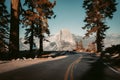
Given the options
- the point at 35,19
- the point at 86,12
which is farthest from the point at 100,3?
the point at 35,19

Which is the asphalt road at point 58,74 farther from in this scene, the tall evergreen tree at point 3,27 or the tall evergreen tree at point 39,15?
the tall evergreen tree at point 39,15

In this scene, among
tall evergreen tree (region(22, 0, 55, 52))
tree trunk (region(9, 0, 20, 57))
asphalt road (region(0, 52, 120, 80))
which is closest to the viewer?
asphalt road (region(0, 52, 120, 80))

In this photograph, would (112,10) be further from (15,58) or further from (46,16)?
(15,58)

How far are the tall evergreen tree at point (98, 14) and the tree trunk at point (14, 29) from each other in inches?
1320

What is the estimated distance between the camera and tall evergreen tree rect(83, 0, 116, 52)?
52438 millimetres

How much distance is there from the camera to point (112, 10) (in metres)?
53.1

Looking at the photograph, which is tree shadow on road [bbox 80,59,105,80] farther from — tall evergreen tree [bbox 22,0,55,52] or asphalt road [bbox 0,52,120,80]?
tall evergreen tree [bbox 22,0,55,52]

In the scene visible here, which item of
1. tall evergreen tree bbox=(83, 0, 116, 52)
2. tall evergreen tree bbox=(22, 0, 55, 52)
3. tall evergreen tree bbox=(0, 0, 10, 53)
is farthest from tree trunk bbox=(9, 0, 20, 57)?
tall evergreen tree bbox=(83, 0, 116, 52)

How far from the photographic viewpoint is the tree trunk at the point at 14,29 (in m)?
21.0

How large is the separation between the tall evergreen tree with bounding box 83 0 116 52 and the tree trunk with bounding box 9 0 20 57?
110 ft

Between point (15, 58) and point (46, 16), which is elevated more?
point (46, 16)

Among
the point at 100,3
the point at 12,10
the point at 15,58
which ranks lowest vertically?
the point at 15,58

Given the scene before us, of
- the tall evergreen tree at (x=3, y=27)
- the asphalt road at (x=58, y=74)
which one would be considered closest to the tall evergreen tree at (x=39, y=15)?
the tall evergreen tree at (x=3, y=27)

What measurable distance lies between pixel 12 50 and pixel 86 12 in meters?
38.5
